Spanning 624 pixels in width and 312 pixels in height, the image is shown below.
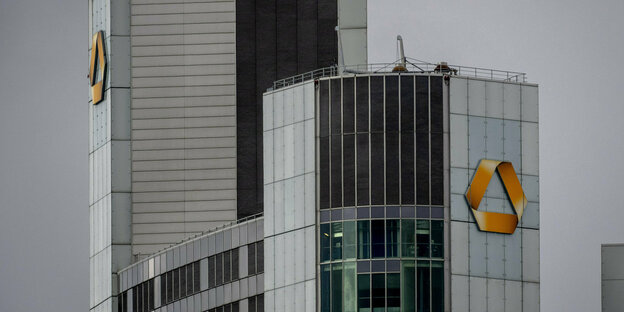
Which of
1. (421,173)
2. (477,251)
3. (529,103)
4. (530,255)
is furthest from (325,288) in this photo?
(529,103)

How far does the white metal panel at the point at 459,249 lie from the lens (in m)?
141

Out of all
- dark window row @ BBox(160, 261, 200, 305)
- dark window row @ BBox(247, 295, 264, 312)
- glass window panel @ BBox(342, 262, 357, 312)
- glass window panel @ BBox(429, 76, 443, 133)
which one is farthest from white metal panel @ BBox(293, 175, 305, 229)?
dark window row @ BBox(160, 261, 200, 305)

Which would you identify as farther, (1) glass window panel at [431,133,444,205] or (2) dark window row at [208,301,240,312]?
(2) dark window row at [208,301,240,312]

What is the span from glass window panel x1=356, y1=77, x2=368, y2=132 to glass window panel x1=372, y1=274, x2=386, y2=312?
1164cm

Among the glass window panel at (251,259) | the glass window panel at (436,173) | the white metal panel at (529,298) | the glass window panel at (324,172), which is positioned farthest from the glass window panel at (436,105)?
the glass window panel at (251,259)

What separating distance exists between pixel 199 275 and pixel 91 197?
37.0 metres

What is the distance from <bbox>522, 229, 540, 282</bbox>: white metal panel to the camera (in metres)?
144

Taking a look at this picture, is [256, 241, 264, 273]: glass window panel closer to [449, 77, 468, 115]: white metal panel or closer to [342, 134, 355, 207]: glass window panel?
[342, 134, 355, 207]: glass window panel

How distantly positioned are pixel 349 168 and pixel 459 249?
10.7 m

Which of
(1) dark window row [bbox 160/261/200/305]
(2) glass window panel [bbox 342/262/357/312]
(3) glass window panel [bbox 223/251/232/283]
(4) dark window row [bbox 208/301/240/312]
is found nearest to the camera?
(2) glass window panel [bbox 342/262/357/312]

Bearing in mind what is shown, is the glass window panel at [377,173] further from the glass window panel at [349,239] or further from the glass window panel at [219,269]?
the glass window panel at [219,269]

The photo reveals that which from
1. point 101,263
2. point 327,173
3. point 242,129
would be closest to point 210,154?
point 242,129

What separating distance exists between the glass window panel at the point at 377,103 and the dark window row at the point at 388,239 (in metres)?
7.46

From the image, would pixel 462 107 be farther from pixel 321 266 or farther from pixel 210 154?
pixel 210 154
